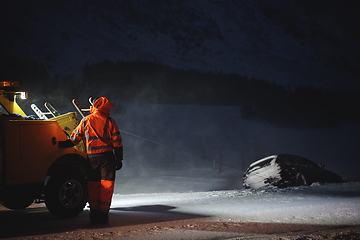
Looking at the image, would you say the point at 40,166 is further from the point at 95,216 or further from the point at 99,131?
the point at 95,216

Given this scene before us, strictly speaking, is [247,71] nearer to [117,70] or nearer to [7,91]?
[117,70]

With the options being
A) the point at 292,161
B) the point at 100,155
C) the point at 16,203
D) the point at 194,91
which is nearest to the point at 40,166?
the point at 100,155

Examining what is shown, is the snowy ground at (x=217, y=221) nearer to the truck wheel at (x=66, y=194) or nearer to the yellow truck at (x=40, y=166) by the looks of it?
the truck wheel at (x=66, y=194)

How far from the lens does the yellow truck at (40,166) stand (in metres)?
6.50

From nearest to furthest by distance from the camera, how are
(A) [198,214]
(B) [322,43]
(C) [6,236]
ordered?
1. (C) [6,236]
2. (A) [198,214]
3. (B) [322,43]

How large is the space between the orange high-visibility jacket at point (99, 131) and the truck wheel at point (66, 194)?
926mm

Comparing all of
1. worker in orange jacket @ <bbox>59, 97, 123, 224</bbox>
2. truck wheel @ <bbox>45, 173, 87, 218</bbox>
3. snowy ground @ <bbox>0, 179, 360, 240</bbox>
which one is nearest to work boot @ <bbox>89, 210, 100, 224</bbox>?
worker in orange jacket @ <bbox>59, 97, 123, 224</bbox>

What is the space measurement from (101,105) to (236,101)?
130 ft

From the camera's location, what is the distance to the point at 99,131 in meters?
6.60

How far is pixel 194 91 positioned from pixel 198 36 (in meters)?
24.3

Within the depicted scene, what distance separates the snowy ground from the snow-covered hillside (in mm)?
43051

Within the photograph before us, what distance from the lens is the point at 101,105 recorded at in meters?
6.62

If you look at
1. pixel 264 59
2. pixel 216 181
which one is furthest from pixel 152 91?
pixel 216 181

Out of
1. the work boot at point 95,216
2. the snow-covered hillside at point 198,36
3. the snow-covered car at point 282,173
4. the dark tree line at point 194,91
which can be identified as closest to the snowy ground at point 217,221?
the work boot at point 95,216
